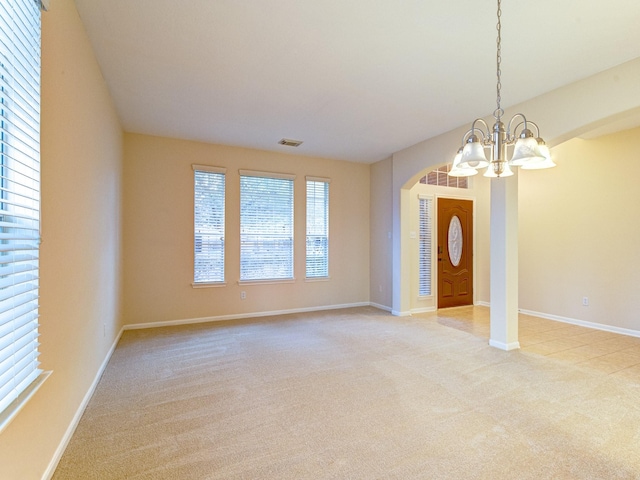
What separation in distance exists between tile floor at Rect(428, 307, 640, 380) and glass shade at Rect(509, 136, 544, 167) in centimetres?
267

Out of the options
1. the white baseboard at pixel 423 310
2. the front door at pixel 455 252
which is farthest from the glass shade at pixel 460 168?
the front door at pixel 455 252

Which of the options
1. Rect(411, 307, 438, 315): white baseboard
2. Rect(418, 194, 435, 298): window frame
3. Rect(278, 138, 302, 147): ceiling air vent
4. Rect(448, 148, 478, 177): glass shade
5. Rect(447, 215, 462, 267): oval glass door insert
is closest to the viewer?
Rect(448, 148, 478, 177): glass shade

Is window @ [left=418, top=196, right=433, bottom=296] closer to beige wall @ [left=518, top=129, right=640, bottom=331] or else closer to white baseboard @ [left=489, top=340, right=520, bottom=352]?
beige wall @ [left=518, top=129, right=640, bottom=331]

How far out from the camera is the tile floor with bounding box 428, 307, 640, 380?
3416 mm

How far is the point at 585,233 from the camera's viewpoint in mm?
4992

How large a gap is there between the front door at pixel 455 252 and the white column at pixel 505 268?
7.20 ft

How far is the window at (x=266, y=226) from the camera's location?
5496 mm

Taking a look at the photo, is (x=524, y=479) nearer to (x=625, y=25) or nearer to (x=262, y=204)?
(x=625, y=25)

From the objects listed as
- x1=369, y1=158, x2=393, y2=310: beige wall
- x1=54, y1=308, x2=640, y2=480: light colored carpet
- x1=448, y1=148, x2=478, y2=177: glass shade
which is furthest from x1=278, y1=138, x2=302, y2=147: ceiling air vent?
x1=448, y1=148, x2=478, y2=177: glass shade

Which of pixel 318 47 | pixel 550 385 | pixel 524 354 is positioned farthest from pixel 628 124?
pixel 318 47

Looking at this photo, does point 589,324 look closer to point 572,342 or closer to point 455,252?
point 572,342

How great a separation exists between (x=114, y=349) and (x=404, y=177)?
4.83 m

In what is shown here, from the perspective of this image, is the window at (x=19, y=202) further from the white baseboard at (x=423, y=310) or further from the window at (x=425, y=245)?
the window at (x=425, y=245)

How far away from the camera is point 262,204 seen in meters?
5.63
